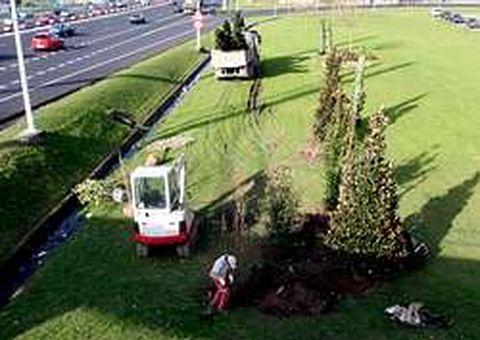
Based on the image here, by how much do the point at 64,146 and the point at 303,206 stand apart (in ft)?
37.8

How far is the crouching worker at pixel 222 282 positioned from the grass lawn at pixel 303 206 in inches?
12.7

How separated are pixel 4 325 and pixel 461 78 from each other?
38891 millimetres

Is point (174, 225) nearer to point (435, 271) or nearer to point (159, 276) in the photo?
point (159, 276)

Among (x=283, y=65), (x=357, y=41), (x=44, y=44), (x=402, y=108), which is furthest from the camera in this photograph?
(x=357, y=41)

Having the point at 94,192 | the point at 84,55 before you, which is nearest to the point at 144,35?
the point at 84,55

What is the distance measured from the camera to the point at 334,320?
53.6 ft

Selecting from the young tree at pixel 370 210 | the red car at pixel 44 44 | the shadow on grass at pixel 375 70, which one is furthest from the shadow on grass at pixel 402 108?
the red car at pixel 44 44

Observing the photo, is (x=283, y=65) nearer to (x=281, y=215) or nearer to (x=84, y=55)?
(x=84, y=55)

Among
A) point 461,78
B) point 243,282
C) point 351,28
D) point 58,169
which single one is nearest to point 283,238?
point 243,282

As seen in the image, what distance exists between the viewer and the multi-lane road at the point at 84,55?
43750 mm

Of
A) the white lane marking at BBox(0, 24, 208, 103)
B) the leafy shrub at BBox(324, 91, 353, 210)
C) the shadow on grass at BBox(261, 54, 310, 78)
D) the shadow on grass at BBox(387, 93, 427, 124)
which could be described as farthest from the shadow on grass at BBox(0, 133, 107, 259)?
the shadow on grass at BBox(261, 54, 310, 78)

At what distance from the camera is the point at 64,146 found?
100 ft

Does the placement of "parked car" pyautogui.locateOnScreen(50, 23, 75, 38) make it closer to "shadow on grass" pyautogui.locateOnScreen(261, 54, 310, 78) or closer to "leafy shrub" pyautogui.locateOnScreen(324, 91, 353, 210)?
"shadow on grass" pyautogui.locateOnScreen(261, 54, 310, 78)

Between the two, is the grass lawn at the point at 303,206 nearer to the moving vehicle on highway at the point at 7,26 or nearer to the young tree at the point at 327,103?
the young tree at the point at 327,103
